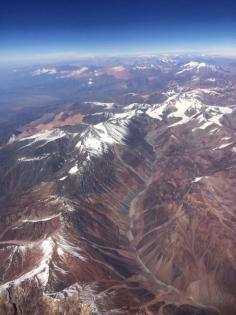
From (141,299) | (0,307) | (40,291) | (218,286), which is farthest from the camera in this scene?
(218,286)

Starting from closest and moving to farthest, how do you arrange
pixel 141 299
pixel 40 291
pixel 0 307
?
pixel 0 307, pixel 40 291, pixel 141 299

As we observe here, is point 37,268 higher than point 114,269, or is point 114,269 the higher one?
point 37,268

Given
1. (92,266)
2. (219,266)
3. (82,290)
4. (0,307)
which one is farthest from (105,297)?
(219,266)

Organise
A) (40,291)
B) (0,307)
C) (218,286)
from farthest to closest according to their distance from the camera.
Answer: (218,286) → (40,291) → (0,307)

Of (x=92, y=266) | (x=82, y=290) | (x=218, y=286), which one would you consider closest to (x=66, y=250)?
(x=92, y=266)

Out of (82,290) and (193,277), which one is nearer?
(82,290)

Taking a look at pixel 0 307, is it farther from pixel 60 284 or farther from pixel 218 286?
pixel 218 286

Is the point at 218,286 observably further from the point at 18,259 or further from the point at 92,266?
the point at 18,259

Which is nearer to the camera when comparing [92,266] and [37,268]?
[37,268]

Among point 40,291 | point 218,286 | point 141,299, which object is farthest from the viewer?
point 218,286
